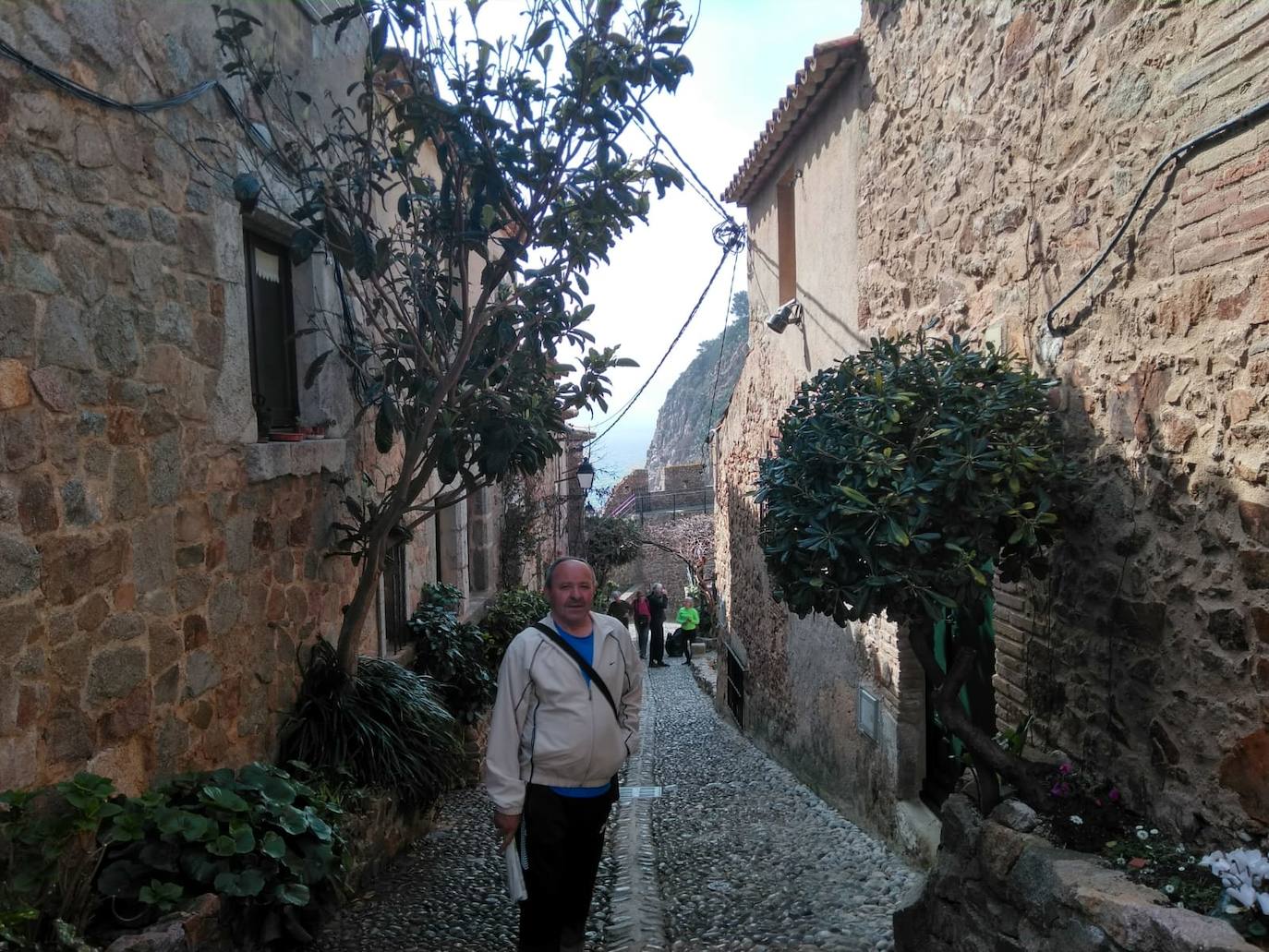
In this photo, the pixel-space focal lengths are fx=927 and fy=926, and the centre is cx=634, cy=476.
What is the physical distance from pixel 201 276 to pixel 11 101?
113 cm

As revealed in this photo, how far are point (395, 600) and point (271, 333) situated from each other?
2.64m

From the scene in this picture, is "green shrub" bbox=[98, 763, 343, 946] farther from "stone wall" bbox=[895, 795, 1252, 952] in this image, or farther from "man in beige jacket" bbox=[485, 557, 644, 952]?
"stone wall" bbox=[895, 795, 1252, 952]

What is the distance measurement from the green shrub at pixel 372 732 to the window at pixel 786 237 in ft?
18.5

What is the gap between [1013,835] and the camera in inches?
125

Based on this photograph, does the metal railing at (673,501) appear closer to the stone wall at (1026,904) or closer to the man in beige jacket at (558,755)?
the stone wall at (1026,904)

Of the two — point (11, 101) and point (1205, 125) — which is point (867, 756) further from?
point (11, 101)

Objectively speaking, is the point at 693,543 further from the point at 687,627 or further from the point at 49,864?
the point at 49,864

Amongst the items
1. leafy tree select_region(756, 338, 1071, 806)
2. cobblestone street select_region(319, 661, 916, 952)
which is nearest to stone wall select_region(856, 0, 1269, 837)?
leafy tree select_region(756, 338, 1071, 806)

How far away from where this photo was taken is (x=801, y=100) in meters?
7.64

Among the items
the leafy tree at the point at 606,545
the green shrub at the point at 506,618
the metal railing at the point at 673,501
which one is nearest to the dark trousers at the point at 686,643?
the leafy tree at the point at 606,545

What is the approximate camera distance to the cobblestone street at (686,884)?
3.98 m

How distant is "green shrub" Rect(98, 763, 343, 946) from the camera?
293 centimetres

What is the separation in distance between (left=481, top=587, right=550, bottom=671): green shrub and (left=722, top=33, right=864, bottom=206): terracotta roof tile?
15.6 feet

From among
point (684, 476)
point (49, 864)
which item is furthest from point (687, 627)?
point (49, 864)
